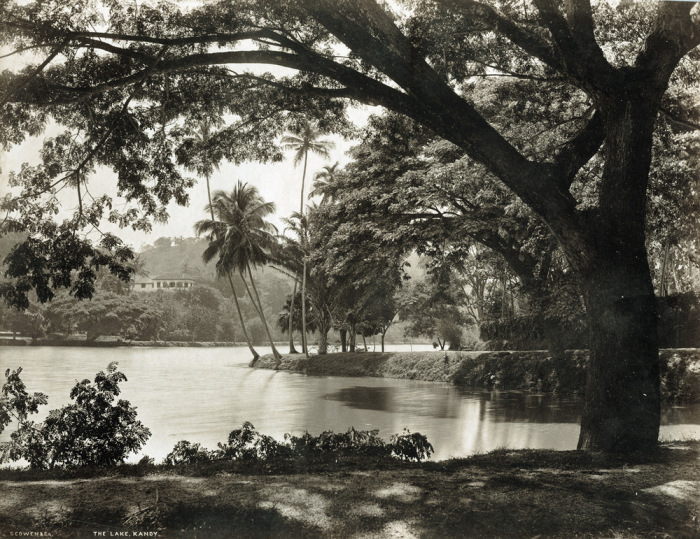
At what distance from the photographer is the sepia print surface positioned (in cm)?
367

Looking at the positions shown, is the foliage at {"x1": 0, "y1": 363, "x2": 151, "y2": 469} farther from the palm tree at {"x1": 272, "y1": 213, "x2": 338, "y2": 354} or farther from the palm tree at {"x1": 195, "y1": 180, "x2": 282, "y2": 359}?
the palm tree at {"x1": 272, "y1": 213, "x2": 338, "y2": 354}

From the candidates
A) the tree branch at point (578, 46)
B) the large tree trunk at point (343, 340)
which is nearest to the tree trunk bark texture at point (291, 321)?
the large tree trunk at point (343, 340)

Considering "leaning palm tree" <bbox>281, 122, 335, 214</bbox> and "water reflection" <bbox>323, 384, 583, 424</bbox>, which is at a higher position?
"leaning palm tree" <bbox>281, 122, 335, 214</bbox>

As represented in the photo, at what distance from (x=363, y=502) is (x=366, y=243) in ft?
39.0

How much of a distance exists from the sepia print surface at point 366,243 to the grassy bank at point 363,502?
0.07 ft

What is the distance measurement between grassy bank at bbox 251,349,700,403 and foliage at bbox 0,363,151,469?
40.3 ft

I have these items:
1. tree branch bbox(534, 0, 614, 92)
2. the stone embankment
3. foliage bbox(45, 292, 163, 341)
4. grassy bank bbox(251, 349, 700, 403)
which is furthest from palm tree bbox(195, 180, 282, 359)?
tree branch bbox(534, 0, 614, 92)

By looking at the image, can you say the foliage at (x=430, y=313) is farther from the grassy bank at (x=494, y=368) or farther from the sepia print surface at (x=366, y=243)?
the sepia print surface at (x=366, y=243)

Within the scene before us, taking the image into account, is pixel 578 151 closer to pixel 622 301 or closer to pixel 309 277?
pixel 622 301

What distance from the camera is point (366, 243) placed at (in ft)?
→ 50.0

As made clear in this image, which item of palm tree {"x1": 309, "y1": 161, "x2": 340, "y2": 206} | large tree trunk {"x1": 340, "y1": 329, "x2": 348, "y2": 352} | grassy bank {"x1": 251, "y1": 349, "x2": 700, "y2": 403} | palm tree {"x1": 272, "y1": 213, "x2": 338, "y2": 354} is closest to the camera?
grassy bank {"x1": 251, "y1": 349, "x2": 700, "y2": 403}

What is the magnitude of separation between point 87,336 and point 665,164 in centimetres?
1187

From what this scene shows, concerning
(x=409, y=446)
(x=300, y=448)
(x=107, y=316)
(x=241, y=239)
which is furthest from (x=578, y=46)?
(x=241, y=239)

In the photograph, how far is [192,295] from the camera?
16.5m
